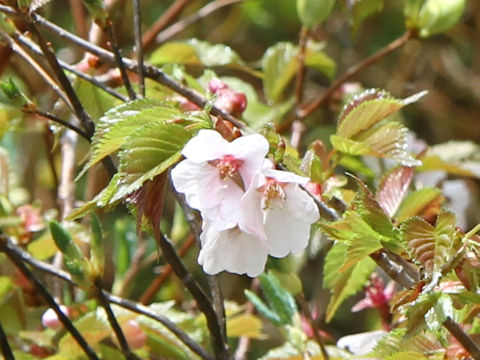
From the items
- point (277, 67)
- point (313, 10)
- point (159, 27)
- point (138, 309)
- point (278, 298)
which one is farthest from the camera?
point (159, 27)

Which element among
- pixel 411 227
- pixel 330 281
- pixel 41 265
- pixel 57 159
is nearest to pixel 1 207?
pixel 41 265

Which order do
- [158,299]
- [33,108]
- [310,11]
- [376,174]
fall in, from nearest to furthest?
[33,108] → [310,11] → [376,174] → [158,299]

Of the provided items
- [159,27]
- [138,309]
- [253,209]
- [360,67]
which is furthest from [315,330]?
[159,27]

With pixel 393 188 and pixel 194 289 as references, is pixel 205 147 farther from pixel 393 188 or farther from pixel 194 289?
pixel 393 188

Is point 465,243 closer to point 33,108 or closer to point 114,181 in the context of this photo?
point 114,181

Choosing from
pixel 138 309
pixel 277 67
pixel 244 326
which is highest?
pixel 277 67

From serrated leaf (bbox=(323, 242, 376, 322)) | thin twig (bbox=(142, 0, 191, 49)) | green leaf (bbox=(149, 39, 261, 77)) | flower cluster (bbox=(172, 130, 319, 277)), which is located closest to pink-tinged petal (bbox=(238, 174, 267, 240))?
flower cluster (bbox=(172, 130, 319, 277))

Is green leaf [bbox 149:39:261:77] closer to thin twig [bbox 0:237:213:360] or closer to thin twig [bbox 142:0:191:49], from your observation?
thin twig [bbox 142:0:191:49]
